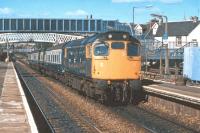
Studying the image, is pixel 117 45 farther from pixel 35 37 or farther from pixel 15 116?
pixel 35 37

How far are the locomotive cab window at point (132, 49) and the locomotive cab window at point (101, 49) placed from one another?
1.05 metres

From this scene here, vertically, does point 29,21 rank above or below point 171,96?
above

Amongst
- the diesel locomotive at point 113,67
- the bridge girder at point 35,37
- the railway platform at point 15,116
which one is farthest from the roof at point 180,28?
the railway platform at point 15,116

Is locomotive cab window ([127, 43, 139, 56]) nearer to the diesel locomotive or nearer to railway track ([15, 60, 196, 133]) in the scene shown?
the diesel locomotive

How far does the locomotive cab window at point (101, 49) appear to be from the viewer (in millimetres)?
21188

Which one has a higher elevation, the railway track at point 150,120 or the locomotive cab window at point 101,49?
the locomotive cab window at point 101,49

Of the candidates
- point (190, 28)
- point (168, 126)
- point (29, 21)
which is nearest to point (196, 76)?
point (168, 126)

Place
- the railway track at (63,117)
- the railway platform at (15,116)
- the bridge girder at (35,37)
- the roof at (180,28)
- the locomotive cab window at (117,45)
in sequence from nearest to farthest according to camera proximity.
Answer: the railway platform at (15,116), the railway track at (63,117), the locomotive cab window at (117,45), the roof at (180,28), the bridge girder at (35,37)

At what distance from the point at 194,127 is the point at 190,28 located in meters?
69.1

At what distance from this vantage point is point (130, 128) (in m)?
15.1

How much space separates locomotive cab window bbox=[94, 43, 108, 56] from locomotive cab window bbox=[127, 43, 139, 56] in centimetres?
105

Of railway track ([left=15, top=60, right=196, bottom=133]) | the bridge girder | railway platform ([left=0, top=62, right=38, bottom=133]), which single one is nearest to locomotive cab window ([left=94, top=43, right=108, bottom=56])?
railway track ([left=15, top=60, right=196, bottom=133])

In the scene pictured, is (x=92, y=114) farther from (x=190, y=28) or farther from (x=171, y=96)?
(x=190, y=28)

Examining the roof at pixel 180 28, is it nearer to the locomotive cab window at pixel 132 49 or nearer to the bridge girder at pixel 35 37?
the bridge girder at pixel 35 37
